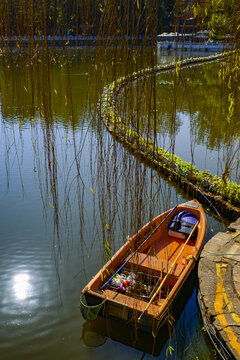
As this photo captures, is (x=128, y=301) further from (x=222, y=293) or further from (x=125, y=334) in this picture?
(x=222, y=293)

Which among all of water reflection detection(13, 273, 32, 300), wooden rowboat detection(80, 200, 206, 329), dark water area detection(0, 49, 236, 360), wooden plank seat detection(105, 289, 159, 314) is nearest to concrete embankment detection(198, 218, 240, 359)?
wooden rowboat detection(80, 200, 206, 329)

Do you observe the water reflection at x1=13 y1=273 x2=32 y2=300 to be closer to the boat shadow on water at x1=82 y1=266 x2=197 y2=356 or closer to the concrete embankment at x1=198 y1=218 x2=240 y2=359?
the boat shadow on water at x1=82 y1=266 x2=197 y2=356

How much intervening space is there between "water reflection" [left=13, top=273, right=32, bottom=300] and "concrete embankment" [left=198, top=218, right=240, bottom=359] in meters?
1.92

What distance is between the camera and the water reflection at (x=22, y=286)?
3708 millimetres

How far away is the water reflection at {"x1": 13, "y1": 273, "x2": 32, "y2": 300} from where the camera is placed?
12.2ft

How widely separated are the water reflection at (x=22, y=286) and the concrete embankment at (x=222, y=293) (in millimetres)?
1919

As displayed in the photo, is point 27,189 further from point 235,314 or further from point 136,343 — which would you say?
point 235,314

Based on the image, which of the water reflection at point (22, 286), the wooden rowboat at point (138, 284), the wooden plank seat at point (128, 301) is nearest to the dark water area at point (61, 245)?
the water reflection at point (22, 286)

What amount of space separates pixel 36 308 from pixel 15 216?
195cm

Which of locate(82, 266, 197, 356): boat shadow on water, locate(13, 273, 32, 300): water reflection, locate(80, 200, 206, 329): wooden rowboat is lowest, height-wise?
locate(82, 266, 197, 356): boat shadow on water

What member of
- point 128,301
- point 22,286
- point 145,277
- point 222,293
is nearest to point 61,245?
point 22,286

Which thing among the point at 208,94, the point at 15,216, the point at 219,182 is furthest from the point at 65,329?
the point at 208,94

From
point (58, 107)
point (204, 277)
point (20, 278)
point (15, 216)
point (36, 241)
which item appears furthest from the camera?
point (58, 107)

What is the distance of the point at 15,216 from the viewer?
5176mm
